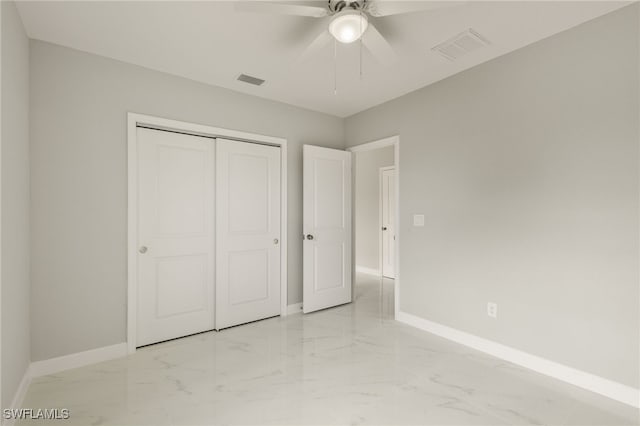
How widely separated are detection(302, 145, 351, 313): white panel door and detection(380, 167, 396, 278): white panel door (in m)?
1.86

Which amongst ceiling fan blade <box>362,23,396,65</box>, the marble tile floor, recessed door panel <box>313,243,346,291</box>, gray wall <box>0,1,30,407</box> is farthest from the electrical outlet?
gray wall <box>0,1,30,407</box>

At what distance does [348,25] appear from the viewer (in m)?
1.75

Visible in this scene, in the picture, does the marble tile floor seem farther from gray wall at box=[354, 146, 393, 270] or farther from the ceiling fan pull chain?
gray wall at box=[354, 146, 393, 270]

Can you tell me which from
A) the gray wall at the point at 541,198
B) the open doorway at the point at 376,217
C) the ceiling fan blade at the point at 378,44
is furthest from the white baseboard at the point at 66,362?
the open doorway at the point at 376,217

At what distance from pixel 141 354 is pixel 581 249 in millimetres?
3575

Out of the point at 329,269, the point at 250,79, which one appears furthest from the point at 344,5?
the point at 329,269

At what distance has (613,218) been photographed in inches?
80.0

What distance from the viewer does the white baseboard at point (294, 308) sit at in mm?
3711

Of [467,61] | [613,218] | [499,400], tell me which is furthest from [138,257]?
[613,218]

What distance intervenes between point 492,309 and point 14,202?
141 inches

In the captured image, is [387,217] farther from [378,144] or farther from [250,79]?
[250,79]

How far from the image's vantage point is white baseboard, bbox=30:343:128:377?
7.56 feet

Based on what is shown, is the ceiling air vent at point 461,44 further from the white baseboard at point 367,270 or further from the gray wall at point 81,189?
the white baseboard at point 367,270

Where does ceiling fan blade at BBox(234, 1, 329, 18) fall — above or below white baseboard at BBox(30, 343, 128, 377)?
above
